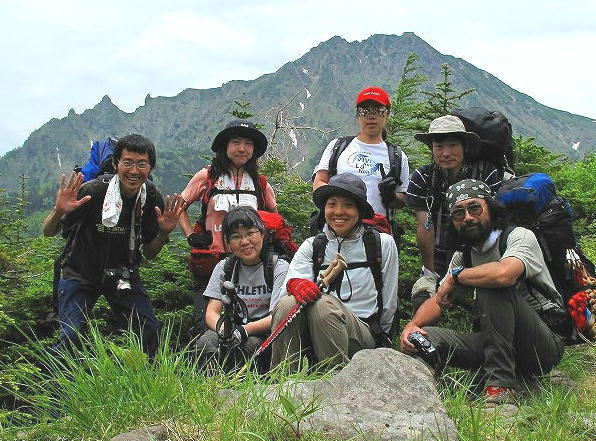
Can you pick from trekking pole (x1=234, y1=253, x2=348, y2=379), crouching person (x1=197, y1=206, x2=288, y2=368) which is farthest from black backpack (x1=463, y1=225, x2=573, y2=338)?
crouching person (x1=197, y1=206, x2=288, y2=368)

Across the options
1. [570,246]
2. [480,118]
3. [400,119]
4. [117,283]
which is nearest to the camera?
[570,246]

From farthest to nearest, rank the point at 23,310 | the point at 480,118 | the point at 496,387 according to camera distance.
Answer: the point at 23,310 → the point at 480,118 → the point at 496,387

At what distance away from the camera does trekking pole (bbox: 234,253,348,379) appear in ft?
15.4

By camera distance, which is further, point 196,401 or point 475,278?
point 475,278

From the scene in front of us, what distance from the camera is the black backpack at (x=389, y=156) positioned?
6434 millimetres

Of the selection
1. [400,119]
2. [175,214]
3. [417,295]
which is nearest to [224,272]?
[175,214]

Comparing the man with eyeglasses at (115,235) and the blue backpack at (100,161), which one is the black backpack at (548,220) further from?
the blue backpack at (100,161)

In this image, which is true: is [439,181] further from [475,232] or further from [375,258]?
[375,258]

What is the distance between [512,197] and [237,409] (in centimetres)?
325

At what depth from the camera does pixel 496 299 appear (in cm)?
473

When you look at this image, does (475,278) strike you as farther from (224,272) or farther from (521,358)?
(224,272)

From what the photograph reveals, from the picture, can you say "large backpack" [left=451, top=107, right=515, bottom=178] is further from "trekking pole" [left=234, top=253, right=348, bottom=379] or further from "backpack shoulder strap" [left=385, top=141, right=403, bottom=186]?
"trekking pole" [left=234, top=253, right=348, bottom=379]

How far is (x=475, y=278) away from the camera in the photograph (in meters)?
4.71

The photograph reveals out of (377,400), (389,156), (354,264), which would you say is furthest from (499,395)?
(389,156)
